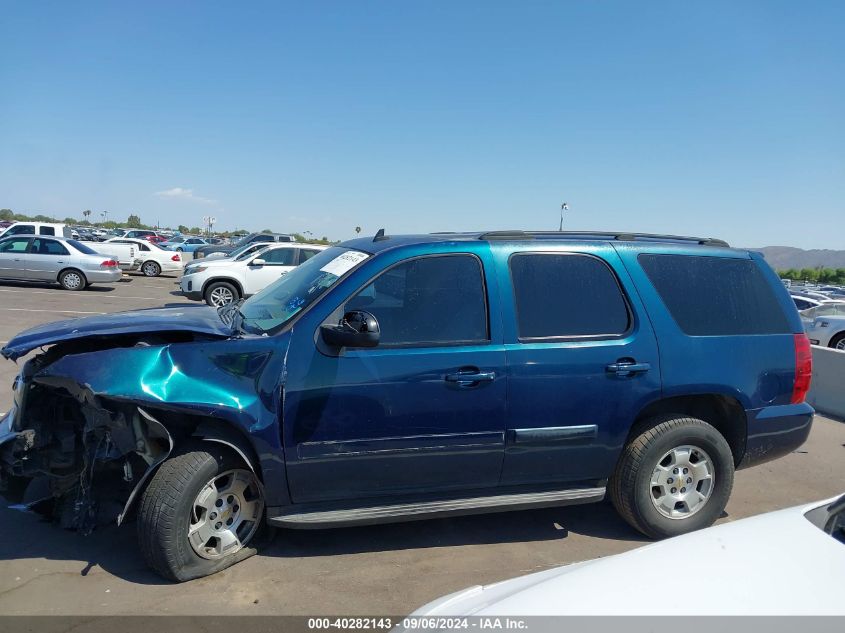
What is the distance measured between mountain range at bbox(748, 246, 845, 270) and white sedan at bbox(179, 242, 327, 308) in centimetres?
14024

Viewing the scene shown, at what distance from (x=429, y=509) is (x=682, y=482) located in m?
1.77

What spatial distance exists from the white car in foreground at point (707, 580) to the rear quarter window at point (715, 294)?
73.8 inches

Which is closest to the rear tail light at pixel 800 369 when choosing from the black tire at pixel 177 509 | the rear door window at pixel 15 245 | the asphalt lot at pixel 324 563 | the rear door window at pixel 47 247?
the asphalt lot at pixel 324 563

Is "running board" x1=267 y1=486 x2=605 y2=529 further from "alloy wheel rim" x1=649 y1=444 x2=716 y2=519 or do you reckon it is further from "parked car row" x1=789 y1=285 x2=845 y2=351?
"parked car row" x1=789 y1=285 x2=845 y2=351

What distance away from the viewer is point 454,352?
3.69 metres

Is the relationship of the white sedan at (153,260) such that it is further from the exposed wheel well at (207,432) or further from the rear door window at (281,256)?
the exposed wheel well at (207,432)

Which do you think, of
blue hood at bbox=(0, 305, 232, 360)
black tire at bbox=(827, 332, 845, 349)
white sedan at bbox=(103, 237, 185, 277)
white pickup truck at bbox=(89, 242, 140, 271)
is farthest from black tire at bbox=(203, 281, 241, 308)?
black tire at bbox=(827, 332, 845, 349)

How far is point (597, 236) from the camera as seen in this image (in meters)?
4.42

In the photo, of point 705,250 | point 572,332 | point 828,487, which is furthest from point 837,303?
point 572,332

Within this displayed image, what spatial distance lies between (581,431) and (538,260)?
1111 mm

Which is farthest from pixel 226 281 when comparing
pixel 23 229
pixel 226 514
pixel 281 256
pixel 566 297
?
pixel 566 297

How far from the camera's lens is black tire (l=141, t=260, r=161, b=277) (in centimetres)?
2548

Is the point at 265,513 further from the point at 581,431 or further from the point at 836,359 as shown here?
the point at 836,359

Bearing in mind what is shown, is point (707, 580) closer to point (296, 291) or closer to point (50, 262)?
point (296, 291)
